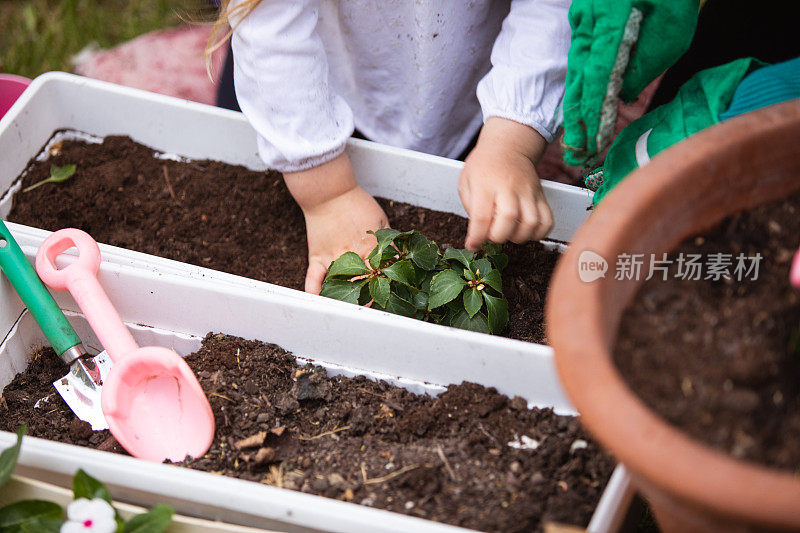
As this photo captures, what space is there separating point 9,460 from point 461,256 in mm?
650

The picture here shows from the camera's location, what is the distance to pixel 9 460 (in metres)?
0.76

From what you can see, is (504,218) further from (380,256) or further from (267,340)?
→ (267,340)

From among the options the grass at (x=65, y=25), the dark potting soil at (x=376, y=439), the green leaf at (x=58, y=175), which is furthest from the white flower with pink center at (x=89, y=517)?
the grass at (x=65, y=25)

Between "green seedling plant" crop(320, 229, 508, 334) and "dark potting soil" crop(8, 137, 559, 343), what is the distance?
0.12 m

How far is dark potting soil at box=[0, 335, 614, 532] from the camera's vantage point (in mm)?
833

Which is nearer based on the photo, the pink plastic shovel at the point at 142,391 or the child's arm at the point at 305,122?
the pink plastic shovel at the point at 142,391

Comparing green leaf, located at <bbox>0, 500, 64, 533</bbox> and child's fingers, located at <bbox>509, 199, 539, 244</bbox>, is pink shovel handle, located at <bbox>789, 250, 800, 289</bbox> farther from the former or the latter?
green leaf, located at <bbox>0, 500, 64, 533</bbox>

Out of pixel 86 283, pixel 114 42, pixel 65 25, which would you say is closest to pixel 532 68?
pixel 86 283

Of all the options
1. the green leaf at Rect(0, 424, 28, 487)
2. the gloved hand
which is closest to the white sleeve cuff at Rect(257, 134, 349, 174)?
the gloved hand

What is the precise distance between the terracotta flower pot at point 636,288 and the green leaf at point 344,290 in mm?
509

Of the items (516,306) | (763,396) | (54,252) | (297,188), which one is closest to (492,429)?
(516,306)

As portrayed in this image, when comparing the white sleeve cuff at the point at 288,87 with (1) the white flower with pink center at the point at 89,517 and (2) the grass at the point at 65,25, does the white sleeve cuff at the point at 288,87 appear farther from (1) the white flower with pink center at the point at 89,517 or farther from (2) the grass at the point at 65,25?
(2) the grass at the point at 65,25

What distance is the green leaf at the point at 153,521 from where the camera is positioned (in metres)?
Answer: 0.74

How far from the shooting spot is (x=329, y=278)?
1.09 meters
